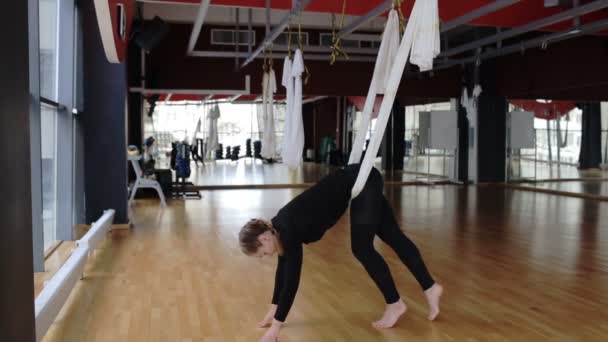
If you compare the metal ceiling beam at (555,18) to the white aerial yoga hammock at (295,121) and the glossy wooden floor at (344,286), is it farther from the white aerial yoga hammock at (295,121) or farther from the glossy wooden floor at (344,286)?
the white aerial yoga hammock at (295,121)

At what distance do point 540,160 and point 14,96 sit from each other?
1421 centimetres

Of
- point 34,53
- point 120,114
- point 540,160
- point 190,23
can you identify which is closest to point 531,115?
point 540,160

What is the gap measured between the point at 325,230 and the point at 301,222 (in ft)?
0.64

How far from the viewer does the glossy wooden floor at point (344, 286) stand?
3529 mm

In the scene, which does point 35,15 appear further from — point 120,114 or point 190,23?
point 190,23

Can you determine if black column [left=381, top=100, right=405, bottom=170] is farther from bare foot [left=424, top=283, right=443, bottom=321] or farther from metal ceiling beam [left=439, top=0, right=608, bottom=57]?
bare foot [left=424, top=283, right=443, bottom=321]

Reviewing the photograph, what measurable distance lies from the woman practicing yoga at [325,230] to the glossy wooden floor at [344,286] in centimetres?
23

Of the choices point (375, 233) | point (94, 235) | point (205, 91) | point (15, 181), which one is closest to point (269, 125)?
point (94, 235)

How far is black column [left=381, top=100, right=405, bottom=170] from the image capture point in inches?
704

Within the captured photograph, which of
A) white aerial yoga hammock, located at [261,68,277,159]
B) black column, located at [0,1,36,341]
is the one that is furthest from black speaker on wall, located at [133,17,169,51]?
black column, located at [0,1,36,341]

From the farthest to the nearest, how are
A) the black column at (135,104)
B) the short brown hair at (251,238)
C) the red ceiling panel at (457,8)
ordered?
the black column at (135,104), the red ceiling panel at (457,8), the short brown hair at (251,238)

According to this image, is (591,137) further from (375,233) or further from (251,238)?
(251,238)

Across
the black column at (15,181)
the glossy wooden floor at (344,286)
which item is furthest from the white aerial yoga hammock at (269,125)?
the black column at (15,181)

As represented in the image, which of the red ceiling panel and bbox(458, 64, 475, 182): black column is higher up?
the red ceiling panel
